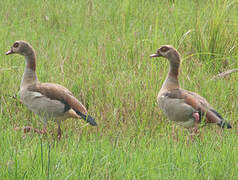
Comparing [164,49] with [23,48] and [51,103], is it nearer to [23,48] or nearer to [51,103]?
[51,103]

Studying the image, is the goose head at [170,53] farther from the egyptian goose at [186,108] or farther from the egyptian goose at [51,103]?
the egyptian goose at [51,103]

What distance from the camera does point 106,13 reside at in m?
9.48

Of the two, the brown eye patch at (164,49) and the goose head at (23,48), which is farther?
the goose head at (23,48)

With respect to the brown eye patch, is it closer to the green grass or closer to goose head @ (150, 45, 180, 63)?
goose head @ (150, 45, 180, 63)

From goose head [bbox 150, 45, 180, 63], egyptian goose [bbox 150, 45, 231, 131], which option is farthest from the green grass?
goose head [bbox 150, 45, 180, 63]

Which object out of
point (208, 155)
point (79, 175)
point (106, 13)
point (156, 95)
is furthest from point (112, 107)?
point (106, 13)

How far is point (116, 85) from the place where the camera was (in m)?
6.37

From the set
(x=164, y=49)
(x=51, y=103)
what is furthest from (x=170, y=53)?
(x=51, y=103)

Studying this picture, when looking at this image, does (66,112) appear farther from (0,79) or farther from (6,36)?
(6,36)

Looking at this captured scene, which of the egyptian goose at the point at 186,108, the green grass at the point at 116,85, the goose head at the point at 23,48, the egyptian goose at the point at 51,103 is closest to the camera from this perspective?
the green grass at the point at 116,85

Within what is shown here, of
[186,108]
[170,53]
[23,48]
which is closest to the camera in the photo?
[186,108]

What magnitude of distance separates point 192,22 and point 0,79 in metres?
3.56

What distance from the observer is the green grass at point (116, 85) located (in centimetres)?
417

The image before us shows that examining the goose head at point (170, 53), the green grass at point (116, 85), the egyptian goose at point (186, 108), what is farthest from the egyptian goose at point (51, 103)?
the goose head at point (170, 53)
